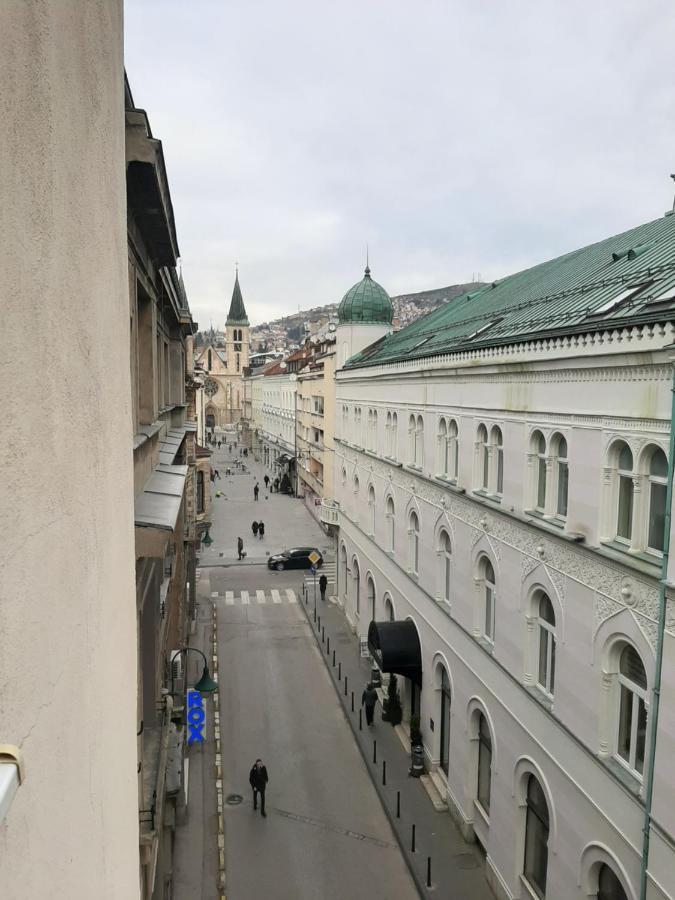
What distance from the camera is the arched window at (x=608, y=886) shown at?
36.7 feet

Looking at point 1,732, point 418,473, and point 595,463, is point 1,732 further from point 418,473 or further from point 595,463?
point 418,473

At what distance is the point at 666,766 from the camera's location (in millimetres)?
9562

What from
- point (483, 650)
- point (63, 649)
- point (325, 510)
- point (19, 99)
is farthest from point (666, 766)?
point (325, 510)

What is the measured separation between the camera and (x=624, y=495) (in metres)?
11.1

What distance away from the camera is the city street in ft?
52.3

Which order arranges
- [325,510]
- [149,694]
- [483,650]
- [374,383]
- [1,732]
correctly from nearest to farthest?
[1,732]
[149,694]
[483,650]
[374,383]
[325,510]

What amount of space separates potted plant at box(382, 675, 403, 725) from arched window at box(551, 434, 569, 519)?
1270cm

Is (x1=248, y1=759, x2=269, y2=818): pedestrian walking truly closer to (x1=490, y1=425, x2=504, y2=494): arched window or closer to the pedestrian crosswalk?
(x1=490, y1=425, x2=504, y2=494): arched window

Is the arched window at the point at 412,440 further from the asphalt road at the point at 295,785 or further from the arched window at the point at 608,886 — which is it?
the arched window at the point at 608,886

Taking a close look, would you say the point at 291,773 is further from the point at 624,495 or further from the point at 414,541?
the point at 624,495

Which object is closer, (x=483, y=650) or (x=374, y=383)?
(x=483, y=650)

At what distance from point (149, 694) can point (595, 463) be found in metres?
8.39

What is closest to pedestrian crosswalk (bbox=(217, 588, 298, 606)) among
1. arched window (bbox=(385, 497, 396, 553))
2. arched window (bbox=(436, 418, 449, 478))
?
arched window (bbox=(385, 497, 396, 553))

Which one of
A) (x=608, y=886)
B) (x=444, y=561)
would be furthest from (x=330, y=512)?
(x=608, y=886)
